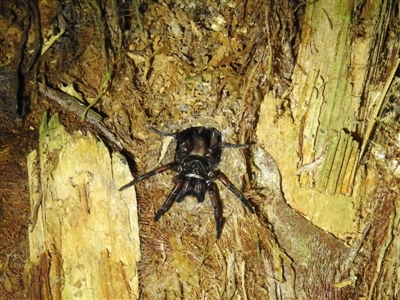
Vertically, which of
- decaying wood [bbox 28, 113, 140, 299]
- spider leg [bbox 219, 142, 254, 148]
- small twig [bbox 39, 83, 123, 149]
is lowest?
decaying wood [bbox 28, 113, 140, 299]

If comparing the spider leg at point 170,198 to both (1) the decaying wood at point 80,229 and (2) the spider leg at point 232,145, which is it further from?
(2) the spider leg at point 232,145

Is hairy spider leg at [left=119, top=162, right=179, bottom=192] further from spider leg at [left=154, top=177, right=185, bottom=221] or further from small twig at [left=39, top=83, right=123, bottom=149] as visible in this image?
small twig at [left=39, top=83, right=123, bottom=149]

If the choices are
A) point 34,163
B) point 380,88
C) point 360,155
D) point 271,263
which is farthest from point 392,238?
point 34,163

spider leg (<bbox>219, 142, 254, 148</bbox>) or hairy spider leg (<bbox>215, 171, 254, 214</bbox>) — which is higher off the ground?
spider leg (<bbox>219, 142, 254, 148</bbox>)

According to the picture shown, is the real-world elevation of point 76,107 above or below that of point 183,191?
above

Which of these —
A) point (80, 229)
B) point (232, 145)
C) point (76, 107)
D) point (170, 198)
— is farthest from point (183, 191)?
point (76, 107)

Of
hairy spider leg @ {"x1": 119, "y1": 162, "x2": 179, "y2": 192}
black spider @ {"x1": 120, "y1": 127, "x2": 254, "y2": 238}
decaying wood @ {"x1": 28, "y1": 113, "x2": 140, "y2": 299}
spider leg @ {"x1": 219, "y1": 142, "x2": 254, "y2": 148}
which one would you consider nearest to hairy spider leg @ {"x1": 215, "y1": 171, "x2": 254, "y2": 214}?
black spider @ {"x1": 120, "y1": 127, "x2": 254, "y2": 238}

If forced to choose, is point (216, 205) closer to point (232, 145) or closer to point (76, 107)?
point (232, 145)

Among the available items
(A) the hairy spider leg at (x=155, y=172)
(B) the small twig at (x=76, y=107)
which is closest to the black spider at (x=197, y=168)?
(A) the hairy spider leg at (x=155, y=172)

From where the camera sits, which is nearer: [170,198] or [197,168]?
[170,198]
